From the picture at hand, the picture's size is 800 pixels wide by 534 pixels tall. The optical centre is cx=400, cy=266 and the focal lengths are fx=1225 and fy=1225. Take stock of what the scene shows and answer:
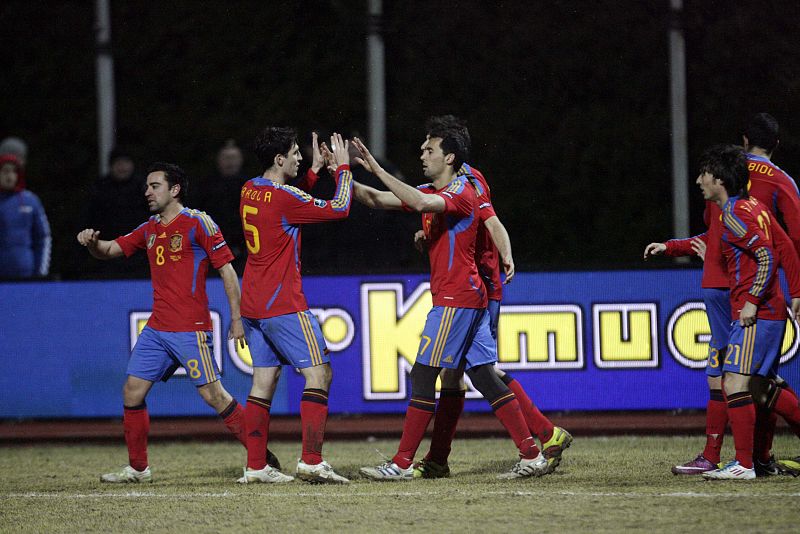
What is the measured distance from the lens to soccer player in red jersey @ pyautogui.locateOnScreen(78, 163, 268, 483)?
305 inches

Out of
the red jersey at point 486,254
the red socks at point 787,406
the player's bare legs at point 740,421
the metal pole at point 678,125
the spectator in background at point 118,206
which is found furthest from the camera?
the metal pole at point 678,125

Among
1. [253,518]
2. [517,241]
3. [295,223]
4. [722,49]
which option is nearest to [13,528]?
[253,518]

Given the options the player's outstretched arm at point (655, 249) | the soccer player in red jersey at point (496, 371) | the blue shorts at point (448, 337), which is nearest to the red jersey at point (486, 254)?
the soccer player in red jersey at point (496, 371)

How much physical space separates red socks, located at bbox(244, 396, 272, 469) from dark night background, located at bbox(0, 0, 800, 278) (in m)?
6.03

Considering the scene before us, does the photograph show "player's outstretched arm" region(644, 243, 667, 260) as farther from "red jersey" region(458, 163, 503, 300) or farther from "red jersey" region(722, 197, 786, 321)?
"red jersey" region(458, 163, 503, 300)

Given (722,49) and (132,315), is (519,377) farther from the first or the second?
(722,49)

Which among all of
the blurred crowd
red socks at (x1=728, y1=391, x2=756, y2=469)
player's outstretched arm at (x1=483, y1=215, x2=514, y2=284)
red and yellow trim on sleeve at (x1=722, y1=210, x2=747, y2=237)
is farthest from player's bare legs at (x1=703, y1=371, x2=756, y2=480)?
the blurred crowd

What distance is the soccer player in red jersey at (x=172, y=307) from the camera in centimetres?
775

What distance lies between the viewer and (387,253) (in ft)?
35.8

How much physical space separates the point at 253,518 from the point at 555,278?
436 centimetres

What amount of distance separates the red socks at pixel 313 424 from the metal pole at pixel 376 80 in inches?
211

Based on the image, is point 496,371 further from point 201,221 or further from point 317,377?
point 201,221

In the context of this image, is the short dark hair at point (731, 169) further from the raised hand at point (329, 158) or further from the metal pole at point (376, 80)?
the metal pole at point (376, 80)

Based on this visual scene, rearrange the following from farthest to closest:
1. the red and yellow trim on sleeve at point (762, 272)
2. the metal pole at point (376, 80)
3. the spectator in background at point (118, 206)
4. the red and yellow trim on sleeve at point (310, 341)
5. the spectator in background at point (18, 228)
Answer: the metal pole at point (376, 80) < the spectator in background at point (18, 228) < the spectator in background at point (118, 206) < the red and yellow trim on sleeve at point (310, 341) < the red and yellow trim on sleeve at point (762, 272)
